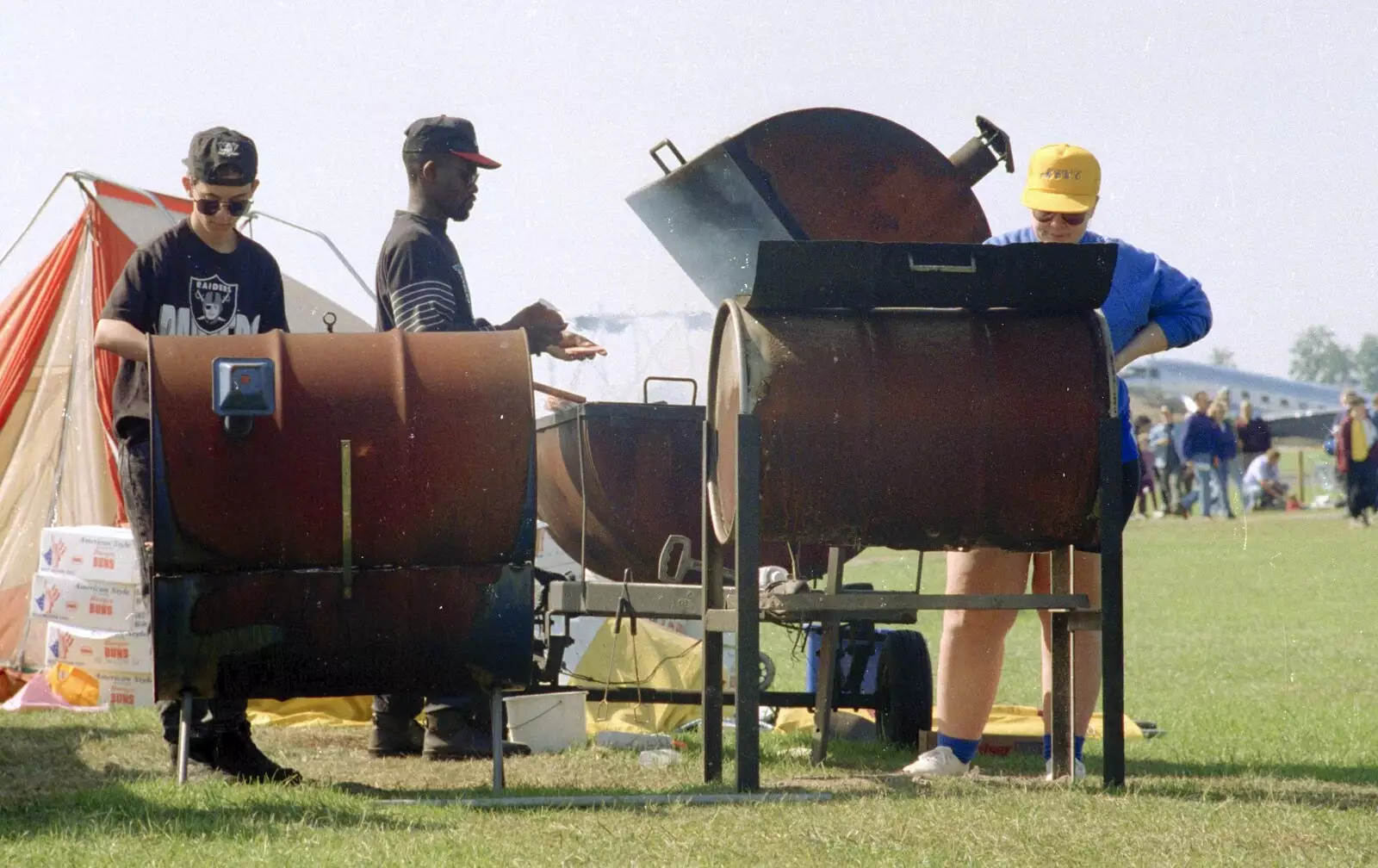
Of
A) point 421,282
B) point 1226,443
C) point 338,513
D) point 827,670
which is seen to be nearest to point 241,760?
point 338,513

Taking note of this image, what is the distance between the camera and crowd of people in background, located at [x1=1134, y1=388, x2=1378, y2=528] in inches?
1022

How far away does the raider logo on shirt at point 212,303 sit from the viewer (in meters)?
5.44

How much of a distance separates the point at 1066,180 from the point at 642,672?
299cm

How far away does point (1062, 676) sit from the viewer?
5520 mm

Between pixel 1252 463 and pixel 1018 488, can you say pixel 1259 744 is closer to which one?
pixel 1018 488

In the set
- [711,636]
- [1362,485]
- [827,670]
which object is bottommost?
[827,670]

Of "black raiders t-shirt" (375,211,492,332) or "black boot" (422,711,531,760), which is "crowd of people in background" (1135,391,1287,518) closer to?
"black boot" (422,711,531,760)

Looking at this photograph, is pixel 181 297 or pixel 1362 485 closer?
pixel 181 297

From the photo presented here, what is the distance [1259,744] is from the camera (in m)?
6.53

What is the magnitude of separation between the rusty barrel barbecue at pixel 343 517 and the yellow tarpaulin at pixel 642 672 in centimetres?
238

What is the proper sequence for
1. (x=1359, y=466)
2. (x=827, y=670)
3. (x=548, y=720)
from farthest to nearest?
(x=1359, y=466) < (x=548, y=720) < (x=827, y=670)

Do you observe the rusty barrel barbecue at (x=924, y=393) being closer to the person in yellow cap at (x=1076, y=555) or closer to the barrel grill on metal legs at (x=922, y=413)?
the barrel grill on metal legs at (x=922, y=413)

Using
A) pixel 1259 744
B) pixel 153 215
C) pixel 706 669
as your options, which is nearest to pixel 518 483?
pixel 706 669

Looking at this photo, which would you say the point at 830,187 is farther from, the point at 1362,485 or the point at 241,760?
the point at 1362,485
